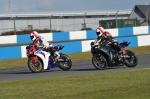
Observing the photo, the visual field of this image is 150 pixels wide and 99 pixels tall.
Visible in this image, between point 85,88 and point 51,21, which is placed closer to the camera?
point 85,88

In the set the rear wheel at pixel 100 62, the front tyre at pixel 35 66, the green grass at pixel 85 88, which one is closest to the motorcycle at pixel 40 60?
the front tyre at pixel 35 66

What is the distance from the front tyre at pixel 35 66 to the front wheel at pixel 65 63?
0.69 meters

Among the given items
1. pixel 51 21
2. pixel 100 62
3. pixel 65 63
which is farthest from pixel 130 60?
pixel 51 21

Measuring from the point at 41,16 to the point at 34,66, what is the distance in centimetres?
3335

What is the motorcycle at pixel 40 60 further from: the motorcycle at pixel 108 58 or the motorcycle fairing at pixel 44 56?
the motorcycle at pixel 108 58

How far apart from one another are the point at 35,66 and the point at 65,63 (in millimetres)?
1041

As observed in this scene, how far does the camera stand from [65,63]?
16.9 m

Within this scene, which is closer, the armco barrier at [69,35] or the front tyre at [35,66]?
the front tyre at [35,66]

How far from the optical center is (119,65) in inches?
647

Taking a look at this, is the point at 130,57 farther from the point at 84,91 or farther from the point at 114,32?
the point at 114,32

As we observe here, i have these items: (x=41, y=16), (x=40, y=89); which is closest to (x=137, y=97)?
(x=40, y=89)

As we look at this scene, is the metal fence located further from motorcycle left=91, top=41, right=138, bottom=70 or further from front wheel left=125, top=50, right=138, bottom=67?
front wheel left=125, top=50, right=138, bottom=67

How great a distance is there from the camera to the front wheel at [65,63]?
661 inches

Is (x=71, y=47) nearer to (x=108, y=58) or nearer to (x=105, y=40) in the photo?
(x=105, y=40)
